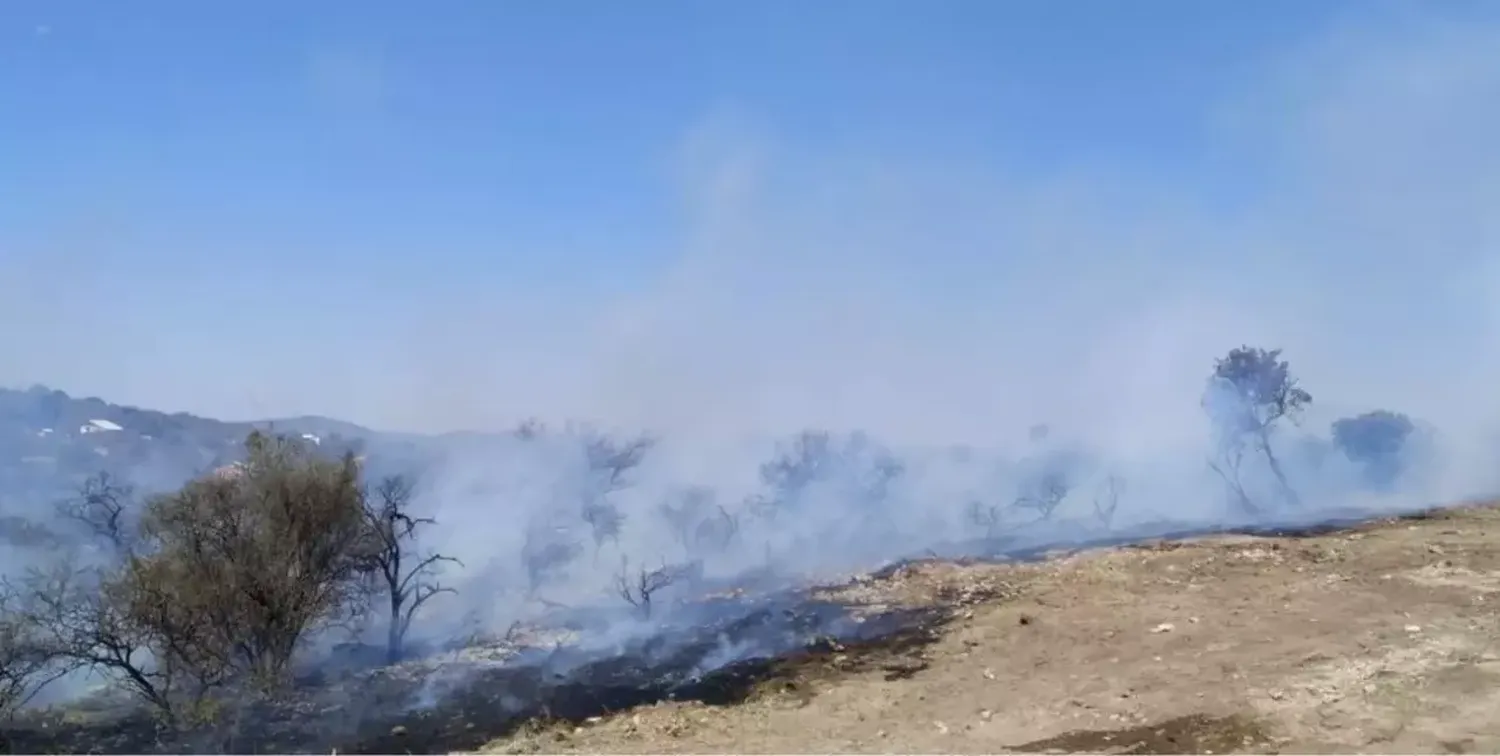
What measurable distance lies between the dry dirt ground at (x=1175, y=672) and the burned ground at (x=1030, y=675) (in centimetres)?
6

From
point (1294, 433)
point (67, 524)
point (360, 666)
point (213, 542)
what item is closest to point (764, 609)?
point (360, 666)

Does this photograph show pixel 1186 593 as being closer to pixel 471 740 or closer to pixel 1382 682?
pixel 1382 682

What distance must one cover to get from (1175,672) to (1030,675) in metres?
2.45

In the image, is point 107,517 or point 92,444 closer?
point 107,517

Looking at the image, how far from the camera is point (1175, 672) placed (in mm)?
14984

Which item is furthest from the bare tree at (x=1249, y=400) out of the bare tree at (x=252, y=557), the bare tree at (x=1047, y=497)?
the bare tree at (x=252, y=557)

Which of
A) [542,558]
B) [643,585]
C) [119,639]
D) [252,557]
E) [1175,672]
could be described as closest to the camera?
[1175,672]

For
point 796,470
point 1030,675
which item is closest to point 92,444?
point 796,470

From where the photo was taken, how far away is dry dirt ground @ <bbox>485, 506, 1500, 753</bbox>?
11812mm

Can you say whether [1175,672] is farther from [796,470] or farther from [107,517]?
[796,470]

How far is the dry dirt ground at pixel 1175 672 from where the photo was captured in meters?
11.8

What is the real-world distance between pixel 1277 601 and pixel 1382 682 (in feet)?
21.0

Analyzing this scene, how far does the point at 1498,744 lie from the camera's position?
993cm

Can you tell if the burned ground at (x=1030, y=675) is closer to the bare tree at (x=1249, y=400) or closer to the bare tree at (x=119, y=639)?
the bare tree at (x=119, y=639)
